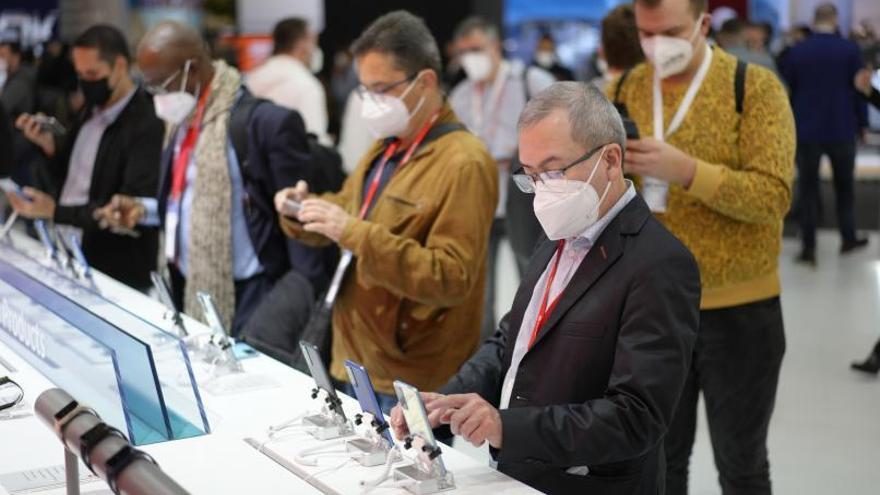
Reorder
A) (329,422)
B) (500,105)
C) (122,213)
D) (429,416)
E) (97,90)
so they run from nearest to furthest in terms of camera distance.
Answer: (429,416) < (329,422) < (122,213) < (97,90) < (500,105)

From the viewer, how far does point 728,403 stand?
3.09 m

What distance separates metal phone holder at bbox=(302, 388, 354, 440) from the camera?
7.86 ft

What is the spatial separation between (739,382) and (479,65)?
400 cm

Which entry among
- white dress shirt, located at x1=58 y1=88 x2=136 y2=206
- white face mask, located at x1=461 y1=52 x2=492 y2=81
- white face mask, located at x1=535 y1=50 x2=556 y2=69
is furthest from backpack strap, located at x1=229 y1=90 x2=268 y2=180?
white face mask, located at x1=535 y1=50 x2=556 y2=69

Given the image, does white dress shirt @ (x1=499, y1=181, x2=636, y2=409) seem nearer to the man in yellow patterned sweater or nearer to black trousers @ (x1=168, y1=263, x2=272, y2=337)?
the man in yellow patterned sweater

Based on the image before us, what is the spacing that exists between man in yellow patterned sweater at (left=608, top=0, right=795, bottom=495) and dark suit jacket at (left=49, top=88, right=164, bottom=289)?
2211mm

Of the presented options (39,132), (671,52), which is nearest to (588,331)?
A: (671,52)

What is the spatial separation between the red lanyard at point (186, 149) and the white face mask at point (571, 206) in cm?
192

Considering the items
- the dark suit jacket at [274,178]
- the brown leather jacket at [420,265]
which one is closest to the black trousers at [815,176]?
the dark suit jacket at [274,178]

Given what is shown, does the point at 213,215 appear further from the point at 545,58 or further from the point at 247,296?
the point at 545,58

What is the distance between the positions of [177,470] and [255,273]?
65.9 inches

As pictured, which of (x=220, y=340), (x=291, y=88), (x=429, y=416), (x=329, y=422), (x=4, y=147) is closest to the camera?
(x=429, y=416)

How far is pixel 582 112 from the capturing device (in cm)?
223

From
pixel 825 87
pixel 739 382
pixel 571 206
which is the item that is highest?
pixel 571 206
